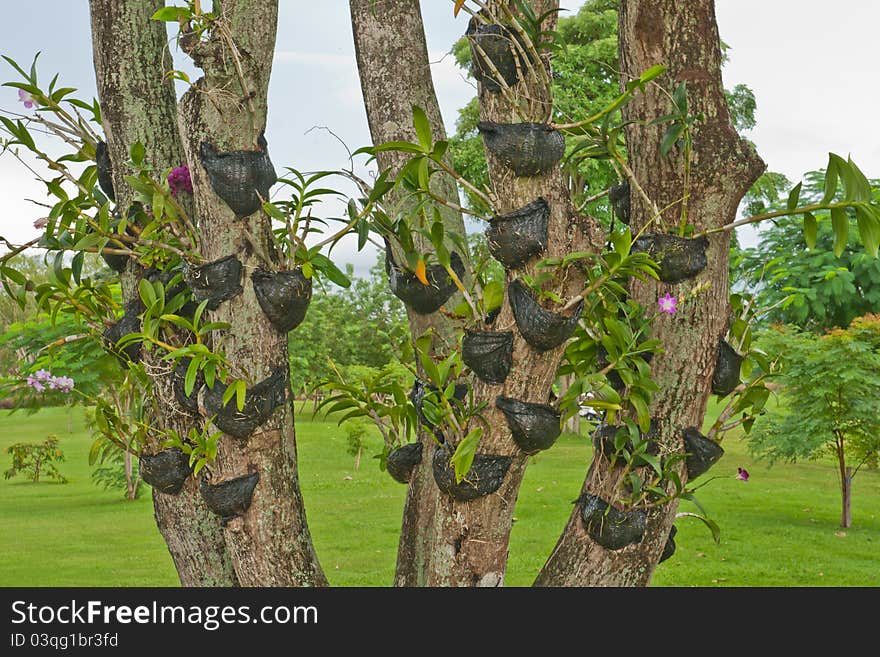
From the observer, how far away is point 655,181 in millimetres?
2443

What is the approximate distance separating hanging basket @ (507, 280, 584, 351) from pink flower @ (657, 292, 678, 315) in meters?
0.29

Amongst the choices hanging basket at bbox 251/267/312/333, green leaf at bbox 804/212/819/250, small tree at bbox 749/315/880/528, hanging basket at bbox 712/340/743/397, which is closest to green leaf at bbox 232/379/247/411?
hanging basket at bbox 251/267/312/333

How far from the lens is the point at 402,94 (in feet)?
9.78

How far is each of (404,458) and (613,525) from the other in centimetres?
74

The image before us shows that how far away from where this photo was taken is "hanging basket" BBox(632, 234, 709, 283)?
7.76 feet

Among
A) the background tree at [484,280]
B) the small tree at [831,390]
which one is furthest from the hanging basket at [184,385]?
the small tree at [831,390]

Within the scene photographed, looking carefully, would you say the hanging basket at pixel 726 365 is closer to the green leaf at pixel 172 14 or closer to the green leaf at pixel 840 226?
the green leaf at pixel 840 226

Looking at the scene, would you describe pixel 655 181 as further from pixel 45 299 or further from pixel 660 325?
pixel 45 299

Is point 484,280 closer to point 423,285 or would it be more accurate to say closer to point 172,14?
point 423,285

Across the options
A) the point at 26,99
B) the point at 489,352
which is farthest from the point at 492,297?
the point at 26,99

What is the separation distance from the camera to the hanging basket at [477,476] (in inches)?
87.8

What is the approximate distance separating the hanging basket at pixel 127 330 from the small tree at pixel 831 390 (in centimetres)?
572

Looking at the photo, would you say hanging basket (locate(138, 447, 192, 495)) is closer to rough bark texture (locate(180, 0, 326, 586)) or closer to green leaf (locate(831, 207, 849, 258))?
rough bark texture (locate(180, 0, 326, 586))

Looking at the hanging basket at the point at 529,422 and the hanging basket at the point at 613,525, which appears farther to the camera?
the hanging basket at the point at 613,525
